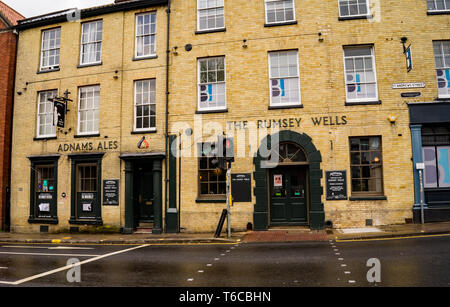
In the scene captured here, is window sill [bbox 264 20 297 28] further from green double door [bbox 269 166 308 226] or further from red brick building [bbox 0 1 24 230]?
red brick building [bbox 0 1 24 230]

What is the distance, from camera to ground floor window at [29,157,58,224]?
16.0 meters

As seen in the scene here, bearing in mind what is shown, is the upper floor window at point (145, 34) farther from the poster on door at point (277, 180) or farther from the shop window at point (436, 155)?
the shop window at point (436, 155)

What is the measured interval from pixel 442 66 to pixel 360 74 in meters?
3.28

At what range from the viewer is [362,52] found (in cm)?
1375

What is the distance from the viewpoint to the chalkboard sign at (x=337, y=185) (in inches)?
513

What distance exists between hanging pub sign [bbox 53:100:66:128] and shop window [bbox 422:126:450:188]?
16152 millimetres

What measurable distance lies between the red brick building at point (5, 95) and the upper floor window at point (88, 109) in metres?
4.27

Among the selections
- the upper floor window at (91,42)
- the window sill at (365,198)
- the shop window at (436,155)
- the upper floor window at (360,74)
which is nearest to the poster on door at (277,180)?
the window sill at (365,198)

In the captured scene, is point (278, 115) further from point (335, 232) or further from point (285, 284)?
point (285, 284)

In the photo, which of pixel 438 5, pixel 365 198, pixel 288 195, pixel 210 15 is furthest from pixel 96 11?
pixel 438 5

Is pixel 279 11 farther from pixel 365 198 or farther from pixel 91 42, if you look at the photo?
pixel 91 42

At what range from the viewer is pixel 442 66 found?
13367 mm
